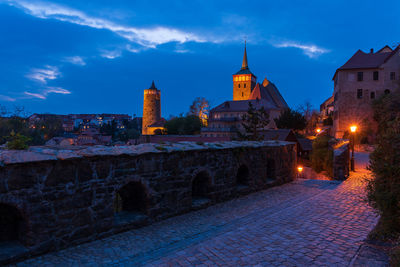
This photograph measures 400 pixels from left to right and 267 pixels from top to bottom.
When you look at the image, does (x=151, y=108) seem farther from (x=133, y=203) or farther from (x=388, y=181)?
(x=388, y=181)

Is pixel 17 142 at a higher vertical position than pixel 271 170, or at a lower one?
higher

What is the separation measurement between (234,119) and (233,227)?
49.2m

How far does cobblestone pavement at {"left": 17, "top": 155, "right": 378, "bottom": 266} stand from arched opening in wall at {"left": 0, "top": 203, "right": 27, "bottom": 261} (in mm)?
390

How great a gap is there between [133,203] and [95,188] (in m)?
1.52

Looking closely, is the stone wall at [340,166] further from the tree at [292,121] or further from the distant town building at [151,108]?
the distant town building at [151,108]

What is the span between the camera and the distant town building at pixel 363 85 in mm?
35969

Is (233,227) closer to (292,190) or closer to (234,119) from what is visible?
(292,190)

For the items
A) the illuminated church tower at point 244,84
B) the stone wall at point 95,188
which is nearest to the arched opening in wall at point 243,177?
the stone wall at point 95,188

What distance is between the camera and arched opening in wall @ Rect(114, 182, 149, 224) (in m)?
5.95

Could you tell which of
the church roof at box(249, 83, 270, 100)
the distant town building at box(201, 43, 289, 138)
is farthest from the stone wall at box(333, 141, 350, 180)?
the church roof at box(249, 83, 270, 100)

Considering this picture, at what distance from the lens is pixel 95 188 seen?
515cm

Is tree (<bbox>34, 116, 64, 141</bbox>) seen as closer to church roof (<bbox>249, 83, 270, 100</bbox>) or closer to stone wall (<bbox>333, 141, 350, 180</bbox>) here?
stone wall (<bbox>333, 141, 350, 180</bbox>)

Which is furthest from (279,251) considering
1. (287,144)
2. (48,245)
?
(287,144)

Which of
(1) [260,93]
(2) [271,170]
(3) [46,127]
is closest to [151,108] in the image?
(1) [260,93]
